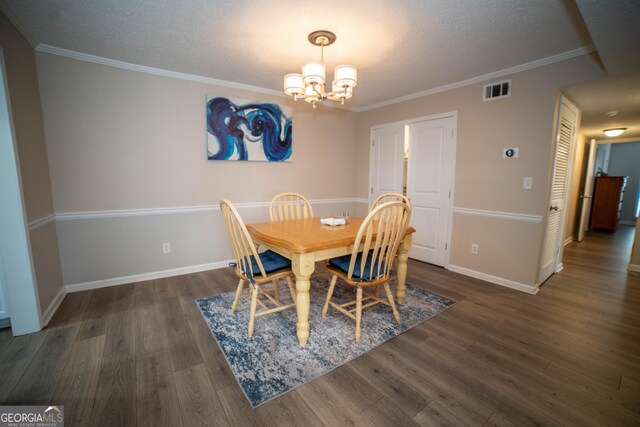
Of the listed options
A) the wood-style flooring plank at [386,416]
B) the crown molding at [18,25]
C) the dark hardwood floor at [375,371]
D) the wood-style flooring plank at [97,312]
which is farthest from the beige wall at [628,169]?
the crown molding at [18,25]

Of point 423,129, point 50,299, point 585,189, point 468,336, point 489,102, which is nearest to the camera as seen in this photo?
point 468,336

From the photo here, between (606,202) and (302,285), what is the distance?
770 centimetres

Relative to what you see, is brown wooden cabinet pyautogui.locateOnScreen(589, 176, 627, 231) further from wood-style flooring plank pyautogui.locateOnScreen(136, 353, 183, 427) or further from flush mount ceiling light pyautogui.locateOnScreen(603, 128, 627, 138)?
wood-style flooring plank pyautogui.locateOnScreen(136, 353, 183, 427)

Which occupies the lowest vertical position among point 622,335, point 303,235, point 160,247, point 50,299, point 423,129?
point 622,335

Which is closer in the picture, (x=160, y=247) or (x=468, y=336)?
(x=468, y=336)

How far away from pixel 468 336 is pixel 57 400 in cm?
258

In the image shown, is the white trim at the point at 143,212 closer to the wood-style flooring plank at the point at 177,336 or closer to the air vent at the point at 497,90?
the wood-style flooring plank at the point at 177,336

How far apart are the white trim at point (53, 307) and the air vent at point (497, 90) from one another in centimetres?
464

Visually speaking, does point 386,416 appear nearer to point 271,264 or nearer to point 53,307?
point 271,264

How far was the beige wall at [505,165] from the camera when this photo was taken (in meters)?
2.58

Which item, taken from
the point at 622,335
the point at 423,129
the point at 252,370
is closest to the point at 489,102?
the point at 423,129

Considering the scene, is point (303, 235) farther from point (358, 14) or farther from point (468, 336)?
point (358, 14)

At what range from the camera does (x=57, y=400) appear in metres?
1.39

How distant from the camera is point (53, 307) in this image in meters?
2.26
